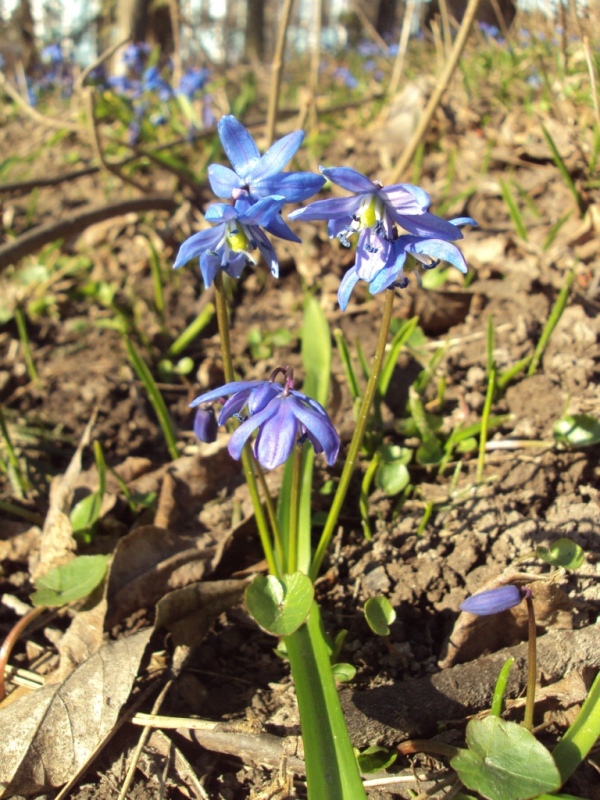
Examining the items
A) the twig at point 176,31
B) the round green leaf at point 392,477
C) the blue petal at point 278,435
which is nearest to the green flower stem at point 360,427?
the blue petal at point 278,435

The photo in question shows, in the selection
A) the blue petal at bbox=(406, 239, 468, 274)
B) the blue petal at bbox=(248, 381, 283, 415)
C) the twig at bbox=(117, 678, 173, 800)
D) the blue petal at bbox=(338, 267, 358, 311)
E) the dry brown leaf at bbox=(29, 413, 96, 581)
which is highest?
the blue petal at bbox=(406, 239, 468, 274)

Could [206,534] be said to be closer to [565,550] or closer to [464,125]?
[565,550]

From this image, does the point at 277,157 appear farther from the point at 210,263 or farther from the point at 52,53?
the point at 52,53

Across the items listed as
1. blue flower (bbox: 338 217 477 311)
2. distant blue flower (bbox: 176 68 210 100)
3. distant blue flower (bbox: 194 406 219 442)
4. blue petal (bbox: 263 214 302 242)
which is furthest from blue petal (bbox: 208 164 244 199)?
distant blue flower (bbox: 176 68 210 100)

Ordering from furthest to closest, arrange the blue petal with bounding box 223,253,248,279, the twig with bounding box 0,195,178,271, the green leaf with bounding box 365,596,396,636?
1. the twig with bounding box 0,195,178,271
2. the green leaf with bounding box 365,596,396,636
3. the blue petal with bounding box 223,253,248,279

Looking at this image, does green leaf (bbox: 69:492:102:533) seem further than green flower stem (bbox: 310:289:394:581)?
Yes

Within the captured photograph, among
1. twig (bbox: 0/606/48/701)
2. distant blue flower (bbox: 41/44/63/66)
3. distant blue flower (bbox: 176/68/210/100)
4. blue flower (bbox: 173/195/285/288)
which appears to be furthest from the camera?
distant blue flower (bbox: 41/44/63/66)

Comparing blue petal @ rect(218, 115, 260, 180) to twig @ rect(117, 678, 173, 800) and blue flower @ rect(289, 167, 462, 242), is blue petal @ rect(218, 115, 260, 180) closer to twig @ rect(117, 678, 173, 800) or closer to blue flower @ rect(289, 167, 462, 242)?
blue flower @ rect(289, 167, 462, 242)
